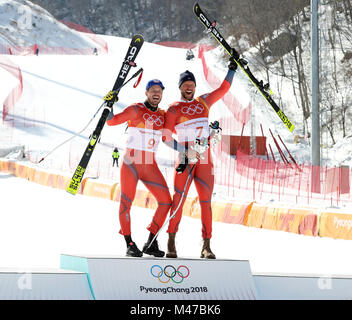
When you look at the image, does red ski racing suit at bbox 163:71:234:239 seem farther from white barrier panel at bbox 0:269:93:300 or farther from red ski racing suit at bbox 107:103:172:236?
white barrier panel at bbox 0:269:93:300

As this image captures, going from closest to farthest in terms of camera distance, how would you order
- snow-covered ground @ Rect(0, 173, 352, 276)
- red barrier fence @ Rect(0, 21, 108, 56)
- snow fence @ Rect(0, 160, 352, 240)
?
1. snow-covered ground @ Rect(0, 173, 352, 276)
2. snow fence @ Rect(0, 160, 352, 240)
3. red barrier fence @ Rect(0, 21, 108, 56)

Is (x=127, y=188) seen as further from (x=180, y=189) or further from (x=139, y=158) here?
(x=180, y=189)

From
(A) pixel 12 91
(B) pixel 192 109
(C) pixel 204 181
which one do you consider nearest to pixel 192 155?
(C) pixel 204 181

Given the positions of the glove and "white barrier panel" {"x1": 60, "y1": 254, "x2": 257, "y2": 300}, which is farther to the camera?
the glove

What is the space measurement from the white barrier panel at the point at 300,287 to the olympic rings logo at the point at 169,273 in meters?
0.70

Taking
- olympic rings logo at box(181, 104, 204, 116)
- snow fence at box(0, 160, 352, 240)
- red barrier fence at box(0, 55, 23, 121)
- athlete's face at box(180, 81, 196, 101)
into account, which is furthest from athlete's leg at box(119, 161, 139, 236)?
red barrier fence at box(0, 55, 23, 121)

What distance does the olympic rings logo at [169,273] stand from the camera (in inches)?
208

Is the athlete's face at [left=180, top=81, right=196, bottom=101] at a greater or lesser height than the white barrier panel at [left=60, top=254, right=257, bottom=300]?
greater

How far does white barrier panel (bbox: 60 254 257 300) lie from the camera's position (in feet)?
16.6

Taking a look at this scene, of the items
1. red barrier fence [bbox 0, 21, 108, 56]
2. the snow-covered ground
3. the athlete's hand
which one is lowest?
the snow-covered ground

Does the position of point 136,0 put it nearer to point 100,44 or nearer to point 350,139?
point 100,44

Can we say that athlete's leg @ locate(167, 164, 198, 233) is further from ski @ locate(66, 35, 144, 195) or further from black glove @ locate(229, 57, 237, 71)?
black glove @ locate(229, 57, 237, 71)

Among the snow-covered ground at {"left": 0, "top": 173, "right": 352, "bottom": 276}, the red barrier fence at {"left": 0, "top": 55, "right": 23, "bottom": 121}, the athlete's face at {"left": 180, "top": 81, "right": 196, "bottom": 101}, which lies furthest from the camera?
the red barrier fence at {"left": 0, "top": 55, "right": 23, "bottom": 121}
